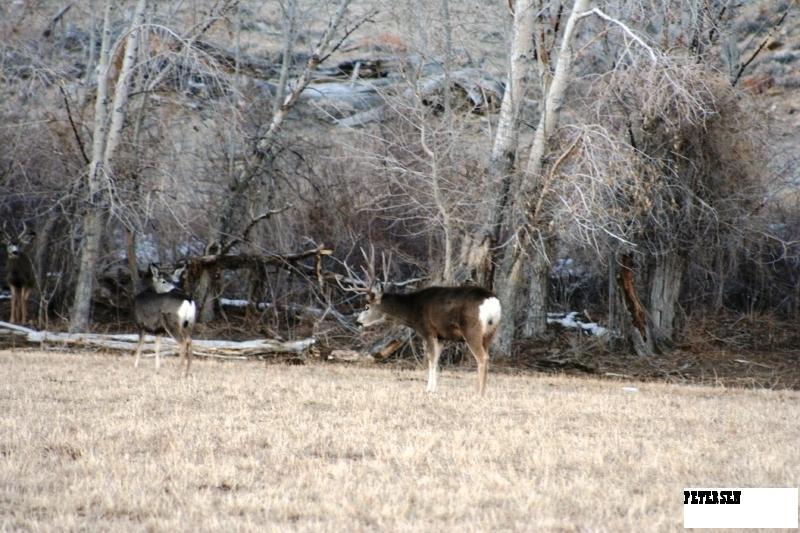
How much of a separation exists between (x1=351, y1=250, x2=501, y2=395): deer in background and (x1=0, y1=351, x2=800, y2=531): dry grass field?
517 millimetres

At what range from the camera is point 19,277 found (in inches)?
861

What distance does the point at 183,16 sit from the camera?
33.1m

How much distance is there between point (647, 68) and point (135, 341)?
9157mm

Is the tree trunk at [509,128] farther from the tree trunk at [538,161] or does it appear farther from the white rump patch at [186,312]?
the white rump patch at [186,312]

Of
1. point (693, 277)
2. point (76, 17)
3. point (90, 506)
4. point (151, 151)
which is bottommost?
point (90, 506)

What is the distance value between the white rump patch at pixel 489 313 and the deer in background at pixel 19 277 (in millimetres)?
11604

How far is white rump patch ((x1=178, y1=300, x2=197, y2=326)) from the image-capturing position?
48.7 feet

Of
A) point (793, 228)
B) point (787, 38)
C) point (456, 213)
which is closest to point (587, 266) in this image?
point (793, 228)

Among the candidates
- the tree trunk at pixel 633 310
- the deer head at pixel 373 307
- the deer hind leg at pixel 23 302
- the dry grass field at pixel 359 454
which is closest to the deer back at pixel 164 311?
the dry grass field at pixel 359 454

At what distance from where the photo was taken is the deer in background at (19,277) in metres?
21.8

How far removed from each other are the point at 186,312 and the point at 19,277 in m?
8.37

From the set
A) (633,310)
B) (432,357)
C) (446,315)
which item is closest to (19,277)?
(432,357)

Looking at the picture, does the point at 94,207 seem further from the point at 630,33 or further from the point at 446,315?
the point at 630,33

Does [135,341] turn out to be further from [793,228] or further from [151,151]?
[793,228]
